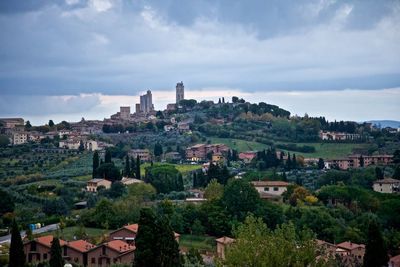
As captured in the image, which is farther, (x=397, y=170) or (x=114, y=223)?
(x=397, y=170)

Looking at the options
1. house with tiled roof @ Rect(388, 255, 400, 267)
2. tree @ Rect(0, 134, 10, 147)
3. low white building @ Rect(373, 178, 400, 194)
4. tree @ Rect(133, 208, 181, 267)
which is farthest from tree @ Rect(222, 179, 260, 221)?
tree @ Rect(0, 134, 10, 147)

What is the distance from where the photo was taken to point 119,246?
3994 cm

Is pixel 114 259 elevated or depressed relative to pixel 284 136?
depressed

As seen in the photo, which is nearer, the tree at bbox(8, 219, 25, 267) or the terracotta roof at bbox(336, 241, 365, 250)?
the tree at bbox(8, 219, 25, 267)

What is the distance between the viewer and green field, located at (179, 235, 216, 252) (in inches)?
1754

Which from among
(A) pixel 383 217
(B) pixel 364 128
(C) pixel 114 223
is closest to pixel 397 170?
(A) pixel 383 217

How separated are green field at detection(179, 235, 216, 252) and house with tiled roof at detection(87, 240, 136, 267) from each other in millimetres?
5901

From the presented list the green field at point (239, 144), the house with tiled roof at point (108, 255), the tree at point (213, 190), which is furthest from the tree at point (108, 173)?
the green field at point (239, 144)

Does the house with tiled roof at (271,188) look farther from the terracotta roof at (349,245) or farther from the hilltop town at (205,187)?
the terracotta roof at (349,245)

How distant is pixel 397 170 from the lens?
72.3 m

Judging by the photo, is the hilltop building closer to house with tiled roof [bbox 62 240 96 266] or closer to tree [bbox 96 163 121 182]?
tree [bbox 96 163 121 182]

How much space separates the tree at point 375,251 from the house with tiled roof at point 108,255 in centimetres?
1256

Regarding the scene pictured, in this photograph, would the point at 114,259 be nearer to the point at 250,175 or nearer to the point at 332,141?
the point at 250,175

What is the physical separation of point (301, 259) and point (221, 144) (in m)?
81.0
